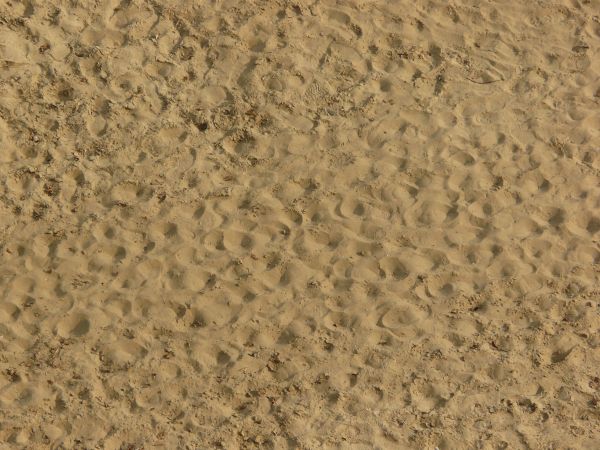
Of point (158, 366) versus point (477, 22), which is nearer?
point (158, 366)

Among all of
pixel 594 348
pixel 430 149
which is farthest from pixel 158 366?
pixel 594 348

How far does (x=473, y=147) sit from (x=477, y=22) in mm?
859

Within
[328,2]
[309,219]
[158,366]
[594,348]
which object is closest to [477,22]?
[328,2]

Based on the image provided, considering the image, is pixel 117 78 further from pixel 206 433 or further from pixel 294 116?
pixel 206 433

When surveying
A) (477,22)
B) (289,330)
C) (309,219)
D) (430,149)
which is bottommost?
(289,330)

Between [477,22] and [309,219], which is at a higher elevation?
[477,22]

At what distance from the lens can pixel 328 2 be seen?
4.02 metres

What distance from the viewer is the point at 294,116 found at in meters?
3.95

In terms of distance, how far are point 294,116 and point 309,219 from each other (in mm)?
690

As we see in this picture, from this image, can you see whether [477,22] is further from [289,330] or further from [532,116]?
[289,330]

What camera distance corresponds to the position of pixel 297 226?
3861 millimetres

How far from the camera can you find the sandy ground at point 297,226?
377cm

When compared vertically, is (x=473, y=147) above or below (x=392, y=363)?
above

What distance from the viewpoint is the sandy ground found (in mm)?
3766
